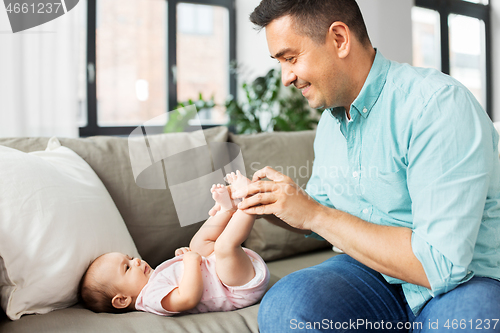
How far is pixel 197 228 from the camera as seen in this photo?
1300 millimetres

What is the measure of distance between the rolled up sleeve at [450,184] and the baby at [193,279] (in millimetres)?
408

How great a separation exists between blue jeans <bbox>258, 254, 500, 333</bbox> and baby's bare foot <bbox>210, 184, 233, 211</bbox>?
0.24m

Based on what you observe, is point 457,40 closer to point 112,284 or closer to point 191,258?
point 191,258

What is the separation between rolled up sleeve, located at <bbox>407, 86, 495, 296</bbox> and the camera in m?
0.73

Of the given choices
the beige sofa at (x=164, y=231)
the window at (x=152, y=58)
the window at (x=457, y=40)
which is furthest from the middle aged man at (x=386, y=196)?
the window at (x=457, y=40)

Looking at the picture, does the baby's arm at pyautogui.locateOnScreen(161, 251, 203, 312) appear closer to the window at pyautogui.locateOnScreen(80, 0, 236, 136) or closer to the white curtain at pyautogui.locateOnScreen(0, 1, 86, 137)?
the white curtain at pyautogui.locateOnScreen(0, 1, 86, 137)

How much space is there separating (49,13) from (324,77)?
2322 millimetres

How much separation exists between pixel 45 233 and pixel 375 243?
30.5 inches

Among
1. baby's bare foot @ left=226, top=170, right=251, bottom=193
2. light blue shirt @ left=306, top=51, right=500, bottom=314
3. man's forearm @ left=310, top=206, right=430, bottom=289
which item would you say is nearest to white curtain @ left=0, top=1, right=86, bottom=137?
baby's bare foot @ left=226, top=170, right=251, bottom=193

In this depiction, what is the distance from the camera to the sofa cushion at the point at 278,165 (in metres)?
1.44

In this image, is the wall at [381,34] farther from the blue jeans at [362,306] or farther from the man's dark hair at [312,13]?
the blue jeans at [362,306]

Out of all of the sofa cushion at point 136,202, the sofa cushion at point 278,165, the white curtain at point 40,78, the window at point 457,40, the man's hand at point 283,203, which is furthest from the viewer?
the window at point 457,40

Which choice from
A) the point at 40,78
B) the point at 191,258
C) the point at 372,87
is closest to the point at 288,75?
the point at 372,87

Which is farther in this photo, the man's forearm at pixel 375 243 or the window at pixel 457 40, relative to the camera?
the window at pixel 457 40
